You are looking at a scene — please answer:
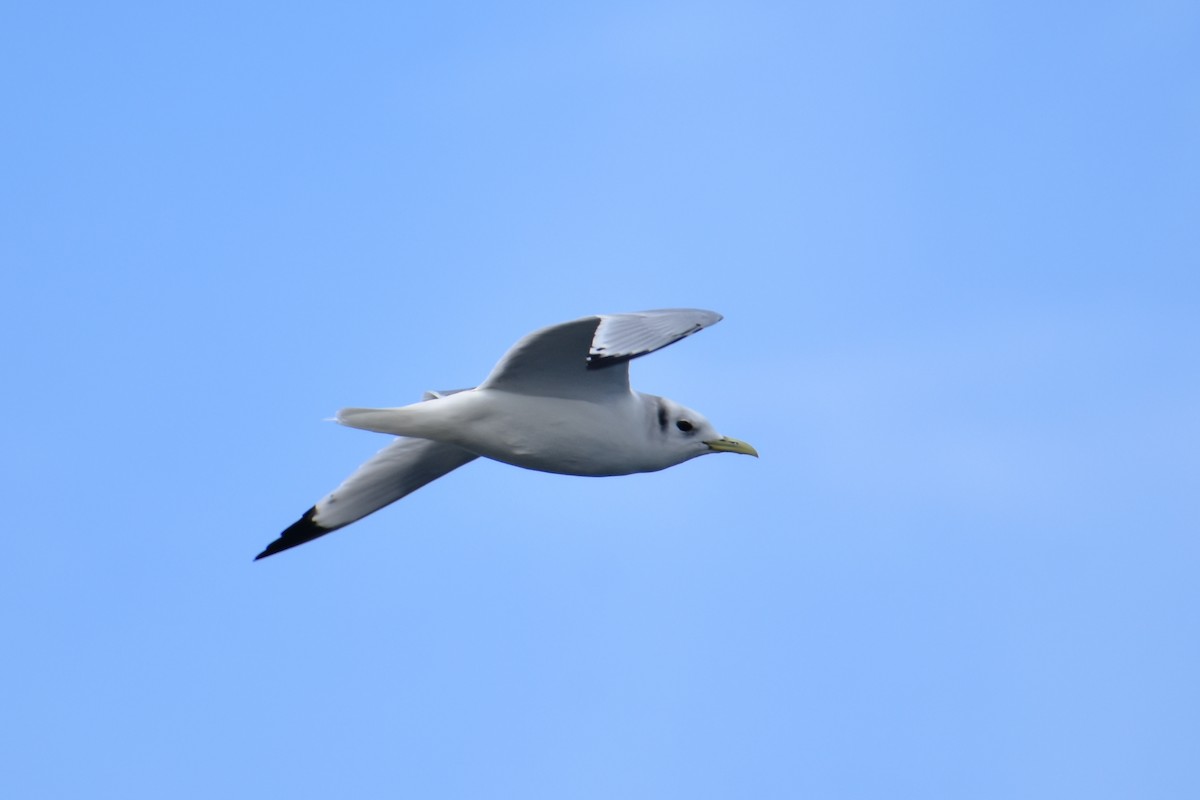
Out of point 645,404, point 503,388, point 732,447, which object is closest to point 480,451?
point 503,388

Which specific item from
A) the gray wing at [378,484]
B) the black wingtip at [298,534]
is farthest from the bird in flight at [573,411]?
the black wingtip at [298,534]

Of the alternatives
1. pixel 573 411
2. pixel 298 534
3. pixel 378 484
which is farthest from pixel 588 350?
pixel 298 534

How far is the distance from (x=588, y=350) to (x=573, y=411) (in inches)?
20.2

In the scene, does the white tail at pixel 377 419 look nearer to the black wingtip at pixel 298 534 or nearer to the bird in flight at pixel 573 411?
the bird in flight at pixel 573 411

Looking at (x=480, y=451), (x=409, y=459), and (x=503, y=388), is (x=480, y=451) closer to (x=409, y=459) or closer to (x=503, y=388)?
(x=503, y=388)

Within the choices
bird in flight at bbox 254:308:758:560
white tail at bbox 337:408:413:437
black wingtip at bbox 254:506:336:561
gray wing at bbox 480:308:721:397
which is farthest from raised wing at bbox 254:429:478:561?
gray wing at bbox 480:308:721:397

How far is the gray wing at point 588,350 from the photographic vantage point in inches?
293

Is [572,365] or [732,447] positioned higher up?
[572,365]

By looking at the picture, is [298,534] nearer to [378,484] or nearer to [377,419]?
[378,484]

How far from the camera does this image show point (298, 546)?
9.99 metres

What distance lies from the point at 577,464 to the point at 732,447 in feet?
3.89

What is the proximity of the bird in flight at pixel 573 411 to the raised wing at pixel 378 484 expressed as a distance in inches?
30.4

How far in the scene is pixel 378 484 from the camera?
9.79 metres

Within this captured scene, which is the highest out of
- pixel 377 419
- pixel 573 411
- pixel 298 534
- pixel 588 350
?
pixel 588 350
